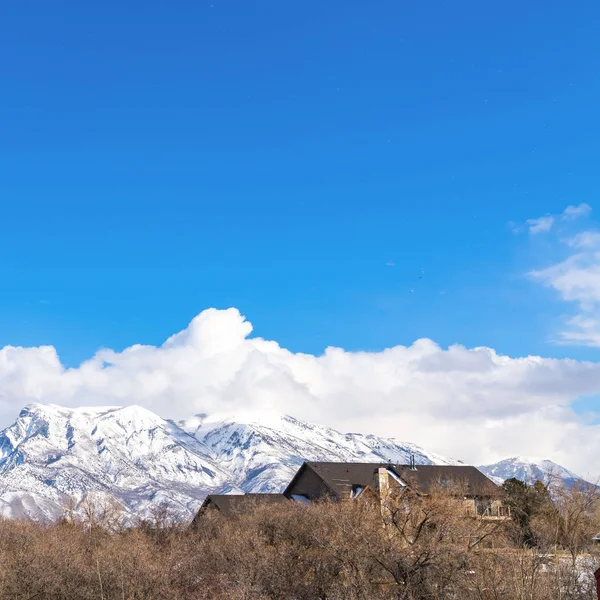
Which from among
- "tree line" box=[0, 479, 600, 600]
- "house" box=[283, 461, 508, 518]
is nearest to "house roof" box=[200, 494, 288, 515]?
"house" box=[283, 461, 508, 518]

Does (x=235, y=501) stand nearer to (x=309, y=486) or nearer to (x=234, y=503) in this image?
(x=234, y=503)

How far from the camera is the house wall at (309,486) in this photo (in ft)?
261

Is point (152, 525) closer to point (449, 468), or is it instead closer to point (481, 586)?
point (449, 468)

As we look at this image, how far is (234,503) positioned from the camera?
77.2m

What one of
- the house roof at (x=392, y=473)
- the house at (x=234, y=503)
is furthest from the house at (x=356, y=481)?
the house at (x=234, y=503)

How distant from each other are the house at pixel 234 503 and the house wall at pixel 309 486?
2.97 m

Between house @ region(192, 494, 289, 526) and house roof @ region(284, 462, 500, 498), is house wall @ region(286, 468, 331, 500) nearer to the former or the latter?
house roof @ region(284, 462, 500, 498)

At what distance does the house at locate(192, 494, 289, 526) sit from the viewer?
69.6 meters

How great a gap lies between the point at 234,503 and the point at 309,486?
955 cm

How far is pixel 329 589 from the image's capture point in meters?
39.5

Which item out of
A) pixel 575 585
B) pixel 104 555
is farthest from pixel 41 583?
pixel 575 585

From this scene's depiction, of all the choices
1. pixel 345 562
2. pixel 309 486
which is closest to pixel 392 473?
pixel 309 486

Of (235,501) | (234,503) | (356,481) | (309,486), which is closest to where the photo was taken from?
(234,503)

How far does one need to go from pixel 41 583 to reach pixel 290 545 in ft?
48.2
